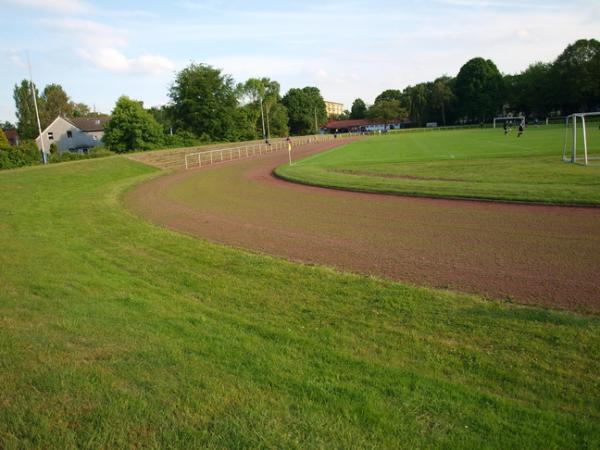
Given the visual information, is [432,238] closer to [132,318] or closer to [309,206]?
[309,206]

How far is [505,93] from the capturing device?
97.2 meters

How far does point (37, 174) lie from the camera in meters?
21.8

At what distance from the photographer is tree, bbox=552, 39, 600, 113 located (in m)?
77.8

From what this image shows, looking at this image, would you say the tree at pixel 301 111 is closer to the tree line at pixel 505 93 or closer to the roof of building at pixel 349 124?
the tree line at pixel 505 93

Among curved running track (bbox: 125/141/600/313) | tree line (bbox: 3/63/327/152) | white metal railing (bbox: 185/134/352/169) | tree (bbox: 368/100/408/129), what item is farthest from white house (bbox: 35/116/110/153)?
tree (bbox: 368/100/408/129)

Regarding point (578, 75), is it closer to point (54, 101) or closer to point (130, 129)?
point (130, 129)

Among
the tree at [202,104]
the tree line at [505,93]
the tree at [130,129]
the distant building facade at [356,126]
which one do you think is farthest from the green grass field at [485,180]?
the distant building facade at [356,126]

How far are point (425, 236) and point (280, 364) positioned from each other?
5.94 m

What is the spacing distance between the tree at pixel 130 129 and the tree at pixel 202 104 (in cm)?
1504

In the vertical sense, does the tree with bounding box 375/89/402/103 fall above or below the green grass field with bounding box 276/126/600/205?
above

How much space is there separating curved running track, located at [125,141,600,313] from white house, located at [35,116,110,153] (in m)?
61.8

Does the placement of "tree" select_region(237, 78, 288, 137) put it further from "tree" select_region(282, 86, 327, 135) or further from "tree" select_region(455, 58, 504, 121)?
"tree" select_region(455, 58, 504, 121)

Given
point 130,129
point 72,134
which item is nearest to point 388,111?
point 72,134

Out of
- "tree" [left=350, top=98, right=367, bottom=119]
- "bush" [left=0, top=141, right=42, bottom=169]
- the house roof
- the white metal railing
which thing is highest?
"tree" [left=350, top=98, right=367, bottom=119]
